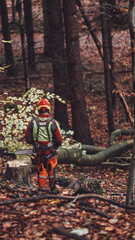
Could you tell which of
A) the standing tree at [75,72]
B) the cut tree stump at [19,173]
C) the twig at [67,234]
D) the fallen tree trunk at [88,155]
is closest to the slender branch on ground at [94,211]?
the twig at [67,234]

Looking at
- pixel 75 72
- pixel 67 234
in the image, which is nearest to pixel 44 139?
pixel 67 234

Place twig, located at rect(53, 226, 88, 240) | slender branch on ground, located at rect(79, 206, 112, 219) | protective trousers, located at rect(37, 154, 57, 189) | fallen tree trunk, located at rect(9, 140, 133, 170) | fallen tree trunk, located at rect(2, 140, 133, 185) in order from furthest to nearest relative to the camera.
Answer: fallen tree trunk, located at rect(9, 140, 133, 170) → fallen tree trunk, located at rect(2, 140, 133, 185) → protective trousers, located at rect(37, 154, 57, 189) → slender branch on ground, located at rect(79, 206, 112, 219) → twig, located at rect(53, 226, 88, 240)

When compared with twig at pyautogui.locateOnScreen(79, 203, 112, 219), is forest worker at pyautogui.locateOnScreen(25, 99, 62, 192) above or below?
above

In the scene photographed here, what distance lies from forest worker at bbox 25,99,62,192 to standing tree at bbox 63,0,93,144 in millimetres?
5644

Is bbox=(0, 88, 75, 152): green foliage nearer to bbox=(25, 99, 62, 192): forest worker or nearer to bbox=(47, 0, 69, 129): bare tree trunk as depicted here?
bbox=(25, 99, 62, 192): forest worker

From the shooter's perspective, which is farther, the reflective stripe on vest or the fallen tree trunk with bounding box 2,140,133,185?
the fallen tree trunk with bounding box 2,140,133,185

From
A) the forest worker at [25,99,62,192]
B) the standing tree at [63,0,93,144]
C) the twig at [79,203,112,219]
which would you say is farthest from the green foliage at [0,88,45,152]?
the twig at [79,203,112,219]

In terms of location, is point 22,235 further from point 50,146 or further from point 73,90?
point 73,90

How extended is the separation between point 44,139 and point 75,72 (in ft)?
19.4

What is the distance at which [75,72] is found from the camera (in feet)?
37.6

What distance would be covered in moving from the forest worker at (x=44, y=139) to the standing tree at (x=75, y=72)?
564 cm

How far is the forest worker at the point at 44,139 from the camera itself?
5.99 m

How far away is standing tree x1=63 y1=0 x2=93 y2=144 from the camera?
37.0 ft

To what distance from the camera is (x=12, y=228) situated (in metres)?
4.54
